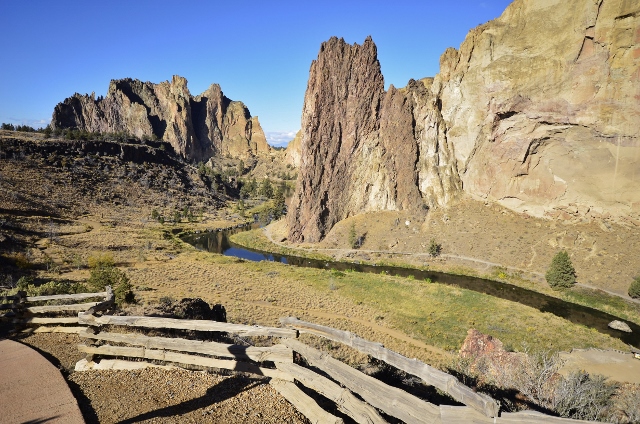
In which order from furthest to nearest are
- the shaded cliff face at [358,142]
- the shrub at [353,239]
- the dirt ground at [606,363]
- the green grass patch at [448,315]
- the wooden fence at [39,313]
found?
the shaded cliff face at [358,142]
the shrub at [353,239]
the green grass patch at [448,315]
the dirt ground at [606,363]
the wooden fence at [39,313]

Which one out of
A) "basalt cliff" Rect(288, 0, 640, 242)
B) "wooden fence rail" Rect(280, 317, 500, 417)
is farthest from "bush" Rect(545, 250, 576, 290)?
"wooden fence rail" Rect(280, 317, 500, 417)

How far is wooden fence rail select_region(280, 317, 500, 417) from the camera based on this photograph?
4.57 metres

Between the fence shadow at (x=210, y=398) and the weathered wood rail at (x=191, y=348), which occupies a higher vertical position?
the weathered wood rail at (x=191, y=348)

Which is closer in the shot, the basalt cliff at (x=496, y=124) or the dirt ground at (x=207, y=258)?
the dirt ground at (x=207, y=258)

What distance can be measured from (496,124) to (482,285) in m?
33.1

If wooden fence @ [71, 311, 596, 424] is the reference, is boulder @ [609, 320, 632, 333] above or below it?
below

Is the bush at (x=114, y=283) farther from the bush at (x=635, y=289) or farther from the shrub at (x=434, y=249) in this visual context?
the bush at (x=635, y=289)

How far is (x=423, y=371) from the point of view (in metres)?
5.72

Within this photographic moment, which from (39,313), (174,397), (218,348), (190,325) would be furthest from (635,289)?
(39,313)

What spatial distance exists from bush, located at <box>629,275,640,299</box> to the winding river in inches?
196

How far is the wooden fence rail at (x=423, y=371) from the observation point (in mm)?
4574

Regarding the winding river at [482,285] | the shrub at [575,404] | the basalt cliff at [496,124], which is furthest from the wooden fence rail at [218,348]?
the basalt cliff at [496,124]

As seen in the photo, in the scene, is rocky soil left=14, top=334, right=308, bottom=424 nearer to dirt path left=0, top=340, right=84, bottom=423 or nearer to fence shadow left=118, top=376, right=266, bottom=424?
fence shadow left=118, top=376, right=266, bottom=424

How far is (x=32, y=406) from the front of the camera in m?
7.01
